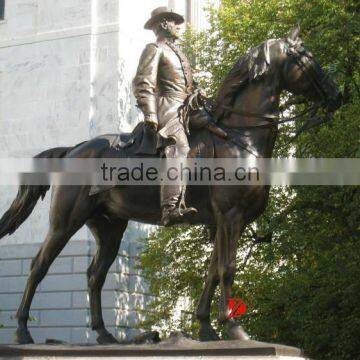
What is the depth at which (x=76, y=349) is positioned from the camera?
9203mm

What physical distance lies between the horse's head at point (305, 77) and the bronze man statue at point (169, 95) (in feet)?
3.43

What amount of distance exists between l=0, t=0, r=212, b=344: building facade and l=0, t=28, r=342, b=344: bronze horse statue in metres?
14.3

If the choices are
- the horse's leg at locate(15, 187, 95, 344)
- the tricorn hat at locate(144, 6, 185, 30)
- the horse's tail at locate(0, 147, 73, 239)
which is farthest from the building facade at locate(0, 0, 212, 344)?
the tricorn hat at locate(144, 6, 185, 30)

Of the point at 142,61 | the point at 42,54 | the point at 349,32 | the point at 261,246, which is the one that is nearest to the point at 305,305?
the point at 261,246

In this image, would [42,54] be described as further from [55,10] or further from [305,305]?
[305,305]

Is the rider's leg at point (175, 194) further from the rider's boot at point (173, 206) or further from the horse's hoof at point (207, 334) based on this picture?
the horse's hoof at point (207, 334)

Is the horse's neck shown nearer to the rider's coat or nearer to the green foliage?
the rider's coat

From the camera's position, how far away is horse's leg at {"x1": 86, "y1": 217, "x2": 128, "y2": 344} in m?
10.5

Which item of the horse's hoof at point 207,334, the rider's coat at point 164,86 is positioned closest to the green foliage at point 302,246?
the rider's coat at point 164,86

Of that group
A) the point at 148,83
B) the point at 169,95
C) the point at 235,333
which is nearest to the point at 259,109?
the point at 169,95

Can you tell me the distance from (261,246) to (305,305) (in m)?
2.65

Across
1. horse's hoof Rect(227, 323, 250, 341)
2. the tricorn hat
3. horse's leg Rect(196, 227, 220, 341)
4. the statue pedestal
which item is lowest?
the statue pedestal

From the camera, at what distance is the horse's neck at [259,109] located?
9.98 m

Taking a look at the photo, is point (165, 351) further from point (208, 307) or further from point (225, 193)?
point (225, 193)
